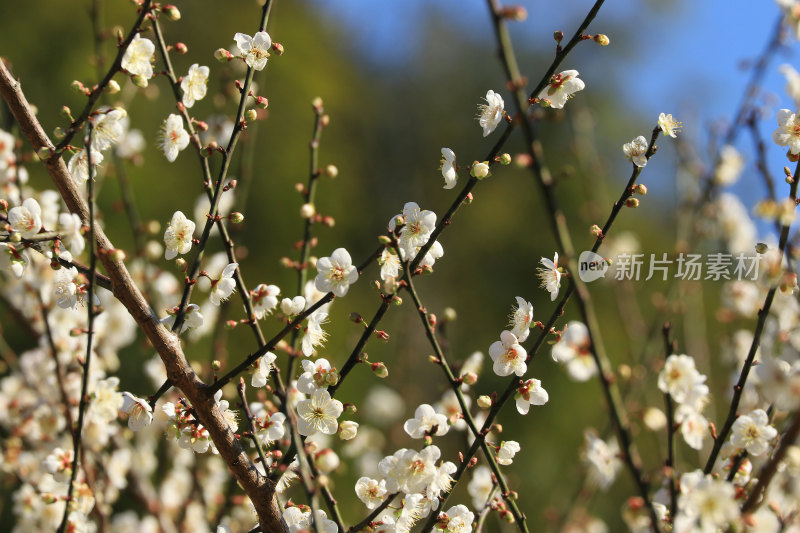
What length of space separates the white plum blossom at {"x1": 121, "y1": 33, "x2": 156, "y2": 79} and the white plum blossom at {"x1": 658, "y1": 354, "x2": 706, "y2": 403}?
3.34 feet

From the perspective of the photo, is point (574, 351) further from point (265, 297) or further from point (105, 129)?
point (105, 129)

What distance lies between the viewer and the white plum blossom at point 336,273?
103 centimetres

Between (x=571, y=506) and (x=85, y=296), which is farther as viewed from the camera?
(x=571, y=506)

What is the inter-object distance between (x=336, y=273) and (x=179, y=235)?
0.31 metres

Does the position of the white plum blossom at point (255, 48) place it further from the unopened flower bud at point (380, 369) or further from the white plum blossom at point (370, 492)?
the white plum blossom at point (370, 492)

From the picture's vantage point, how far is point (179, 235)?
1.15 meters

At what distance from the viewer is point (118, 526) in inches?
84.7

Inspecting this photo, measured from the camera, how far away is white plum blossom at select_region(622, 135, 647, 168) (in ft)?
3.39

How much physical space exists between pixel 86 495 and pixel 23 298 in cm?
76

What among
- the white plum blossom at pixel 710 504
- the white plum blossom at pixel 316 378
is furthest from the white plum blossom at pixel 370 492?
the white plum blossom at pixel 710 504

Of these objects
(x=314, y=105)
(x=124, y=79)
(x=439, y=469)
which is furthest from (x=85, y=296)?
(x=124, y=79)

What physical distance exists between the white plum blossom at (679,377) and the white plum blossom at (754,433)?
86 millimetres

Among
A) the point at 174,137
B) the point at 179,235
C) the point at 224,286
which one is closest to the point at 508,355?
the point at 224,286

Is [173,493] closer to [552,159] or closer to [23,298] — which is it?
[23,298]
